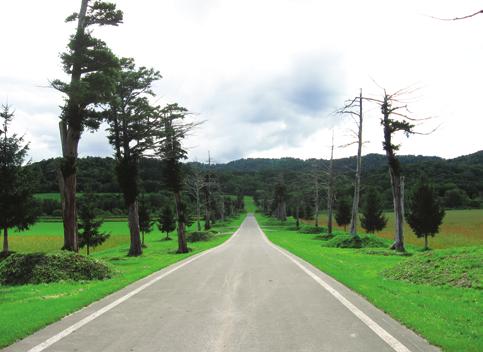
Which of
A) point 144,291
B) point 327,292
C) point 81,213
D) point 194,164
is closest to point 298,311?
point 327,292

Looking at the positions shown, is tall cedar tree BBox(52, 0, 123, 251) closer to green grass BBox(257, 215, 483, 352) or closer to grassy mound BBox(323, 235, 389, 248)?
green grass BBox(257, 215, 483, 352)

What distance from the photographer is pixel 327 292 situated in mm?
9109

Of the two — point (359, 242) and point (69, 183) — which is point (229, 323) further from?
point (359, 242)

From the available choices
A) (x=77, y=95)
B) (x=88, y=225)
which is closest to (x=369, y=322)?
(x=77, y=95)

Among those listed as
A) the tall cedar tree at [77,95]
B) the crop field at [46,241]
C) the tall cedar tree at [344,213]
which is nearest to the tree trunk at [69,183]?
the tall cedar tree at [77,95]

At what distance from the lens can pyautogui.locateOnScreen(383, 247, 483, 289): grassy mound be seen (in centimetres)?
980

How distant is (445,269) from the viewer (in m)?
10.9

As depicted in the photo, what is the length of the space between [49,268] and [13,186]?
1775cm

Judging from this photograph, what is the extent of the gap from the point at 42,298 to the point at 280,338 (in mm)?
5796

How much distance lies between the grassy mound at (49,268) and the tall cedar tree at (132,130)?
1346cm

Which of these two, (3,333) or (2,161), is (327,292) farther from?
(2,161)

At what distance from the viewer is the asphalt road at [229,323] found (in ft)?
16.9

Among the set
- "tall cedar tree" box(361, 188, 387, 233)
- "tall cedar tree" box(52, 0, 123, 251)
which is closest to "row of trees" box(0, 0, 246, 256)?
"tall cedar tree" box(52, 0, 123, 251)

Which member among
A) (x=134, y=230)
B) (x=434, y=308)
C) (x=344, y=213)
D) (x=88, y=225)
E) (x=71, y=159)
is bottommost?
(x=344, y=213)
